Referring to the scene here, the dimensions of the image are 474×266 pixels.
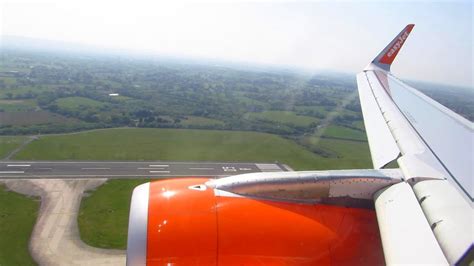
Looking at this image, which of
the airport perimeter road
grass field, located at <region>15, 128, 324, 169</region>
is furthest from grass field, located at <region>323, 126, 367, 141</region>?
the airport perimeter road

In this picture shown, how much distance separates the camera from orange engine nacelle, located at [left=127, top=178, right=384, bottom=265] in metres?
3.28

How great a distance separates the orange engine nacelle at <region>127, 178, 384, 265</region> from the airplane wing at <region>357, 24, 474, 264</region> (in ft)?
1.54

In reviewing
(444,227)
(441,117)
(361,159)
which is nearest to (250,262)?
(444,227)

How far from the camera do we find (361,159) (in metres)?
35.4

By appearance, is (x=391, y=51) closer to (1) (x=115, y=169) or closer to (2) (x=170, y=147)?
(1) (x=115, y=169)

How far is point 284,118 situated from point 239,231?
52.2 m

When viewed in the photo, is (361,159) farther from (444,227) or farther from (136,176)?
(444,227)

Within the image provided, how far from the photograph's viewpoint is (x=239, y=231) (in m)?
3.43

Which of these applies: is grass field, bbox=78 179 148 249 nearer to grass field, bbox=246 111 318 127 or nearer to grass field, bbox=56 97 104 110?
grass field, bbox=246 111 318 127

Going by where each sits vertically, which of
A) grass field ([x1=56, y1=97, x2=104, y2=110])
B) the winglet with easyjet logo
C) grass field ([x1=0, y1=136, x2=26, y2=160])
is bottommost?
grass field ([x1=56, y1=97, x2=104, y2=110])

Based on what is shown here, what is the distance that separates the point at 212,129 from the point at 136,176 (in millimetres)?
19756

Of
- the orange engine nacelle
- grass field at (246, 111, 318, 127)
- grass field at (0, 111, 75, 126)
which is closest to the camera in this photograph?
the orange engine nacelle

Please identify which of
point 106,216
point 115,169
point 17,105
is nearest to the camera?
point 106,216

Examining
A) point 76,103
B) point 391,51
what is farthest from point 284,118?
point 391,51
